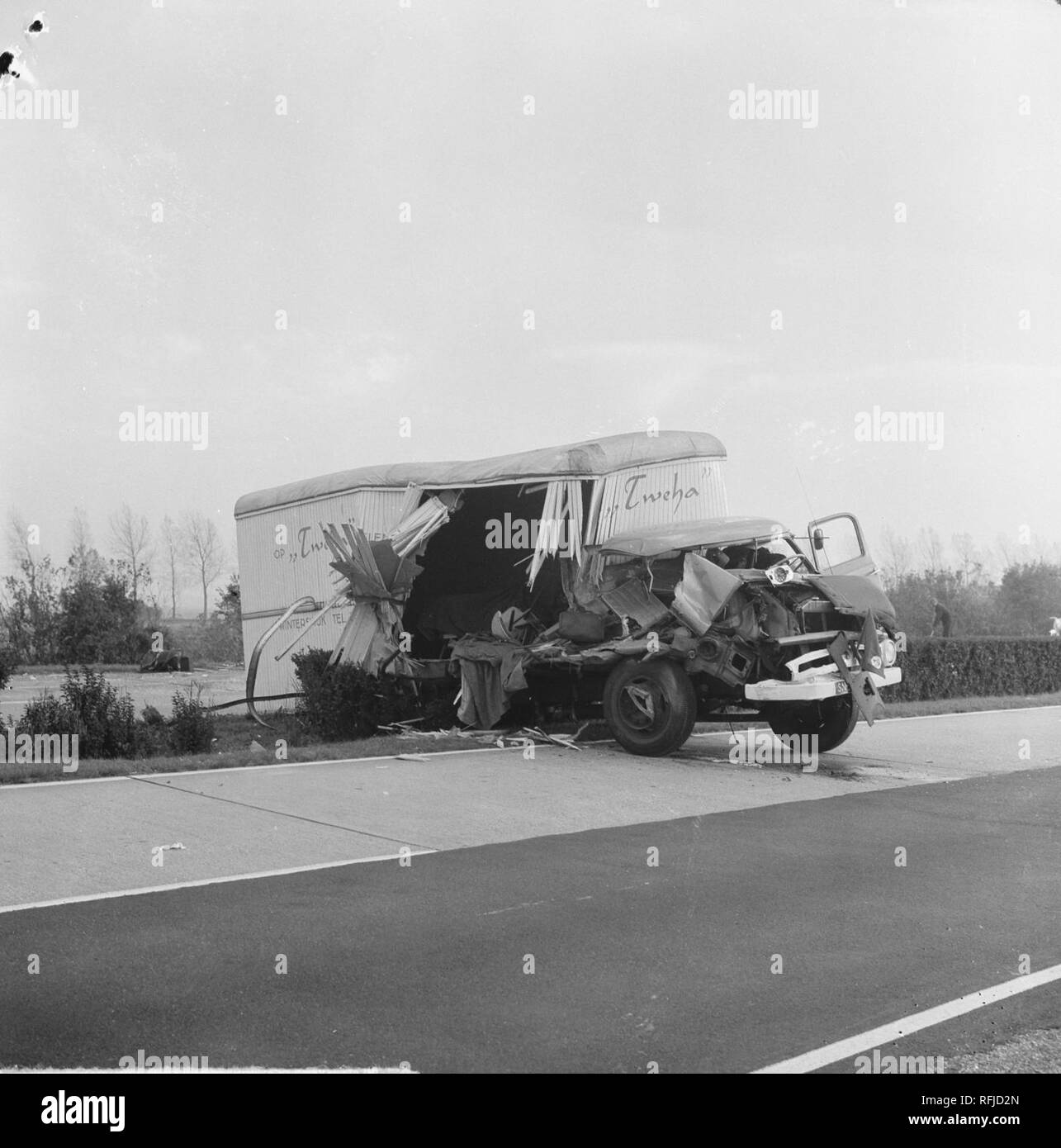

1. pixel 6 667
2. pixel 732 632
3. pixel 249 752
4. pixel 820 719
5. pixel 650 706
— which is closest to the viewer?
pixel 249 752

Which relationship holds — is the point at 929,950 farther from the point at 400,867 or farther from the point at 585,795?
the point at 585,795

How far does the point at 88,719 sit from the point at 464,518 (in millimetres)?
5967

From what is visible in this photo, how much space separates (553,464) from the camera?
14.6m

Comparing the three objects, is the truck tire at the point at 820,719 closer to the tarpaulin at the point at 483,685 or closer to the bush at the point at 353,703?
the tarpaulin at the point at 483,685

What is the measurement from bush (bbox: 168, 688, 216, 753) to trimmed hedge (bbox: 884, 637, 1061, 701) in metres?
13.2

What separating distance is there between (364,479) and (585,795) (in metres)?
6.93

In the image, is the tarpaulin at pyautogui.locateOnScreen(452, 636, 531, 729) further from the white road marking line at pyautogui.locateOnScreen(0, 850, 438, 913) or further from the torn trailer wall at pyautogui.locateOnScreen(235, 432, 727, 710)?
the white road marking line at pyautogui.locateOnScreen(0, 850, 438, 913)

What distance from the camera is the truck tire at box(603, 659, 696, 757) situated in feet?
41.7

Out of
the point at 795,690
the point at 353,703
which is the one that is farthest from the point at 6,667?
the point at 795,690

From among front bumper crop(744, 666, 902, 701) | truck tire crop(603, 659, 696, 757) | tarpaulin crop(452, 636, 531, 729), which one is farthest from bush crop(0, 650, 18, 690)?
front bumper crop(744, 666, 902, 701)

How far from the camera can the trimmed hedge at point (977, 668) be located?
23391 millimetres

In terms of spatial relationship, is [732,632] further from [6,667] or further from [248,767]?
[6,667]

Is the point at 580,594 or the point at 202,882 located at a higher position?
the point at 580,594
